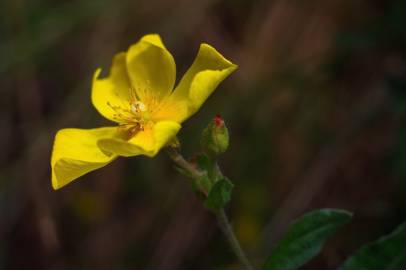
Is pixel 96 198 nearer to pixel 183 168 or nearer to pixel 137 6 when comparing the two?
pixel 137 6

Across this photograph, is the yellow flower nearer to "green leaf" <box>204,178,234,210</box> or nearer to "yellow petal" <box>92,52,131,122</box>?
"yellow petal" <box>92,52,131,122</box>

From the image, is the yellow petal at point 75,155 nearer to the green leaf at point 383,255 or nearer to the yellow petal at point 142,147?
the yellow petal at point 142,147

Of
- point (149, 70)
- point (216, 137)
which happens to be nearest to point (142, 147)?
point (216, 137)

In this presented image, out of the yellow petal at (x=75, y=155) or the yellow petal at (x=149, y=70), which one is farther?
the yellow petal at (x=149, y=70)

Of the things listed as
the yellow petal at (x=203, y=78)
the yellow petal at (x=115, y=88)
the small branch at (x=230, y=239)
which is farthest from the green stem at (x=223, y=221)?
the yellow petal at (x=115, y=88)

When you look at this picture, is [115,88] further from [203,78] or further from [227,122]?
[227,122]
